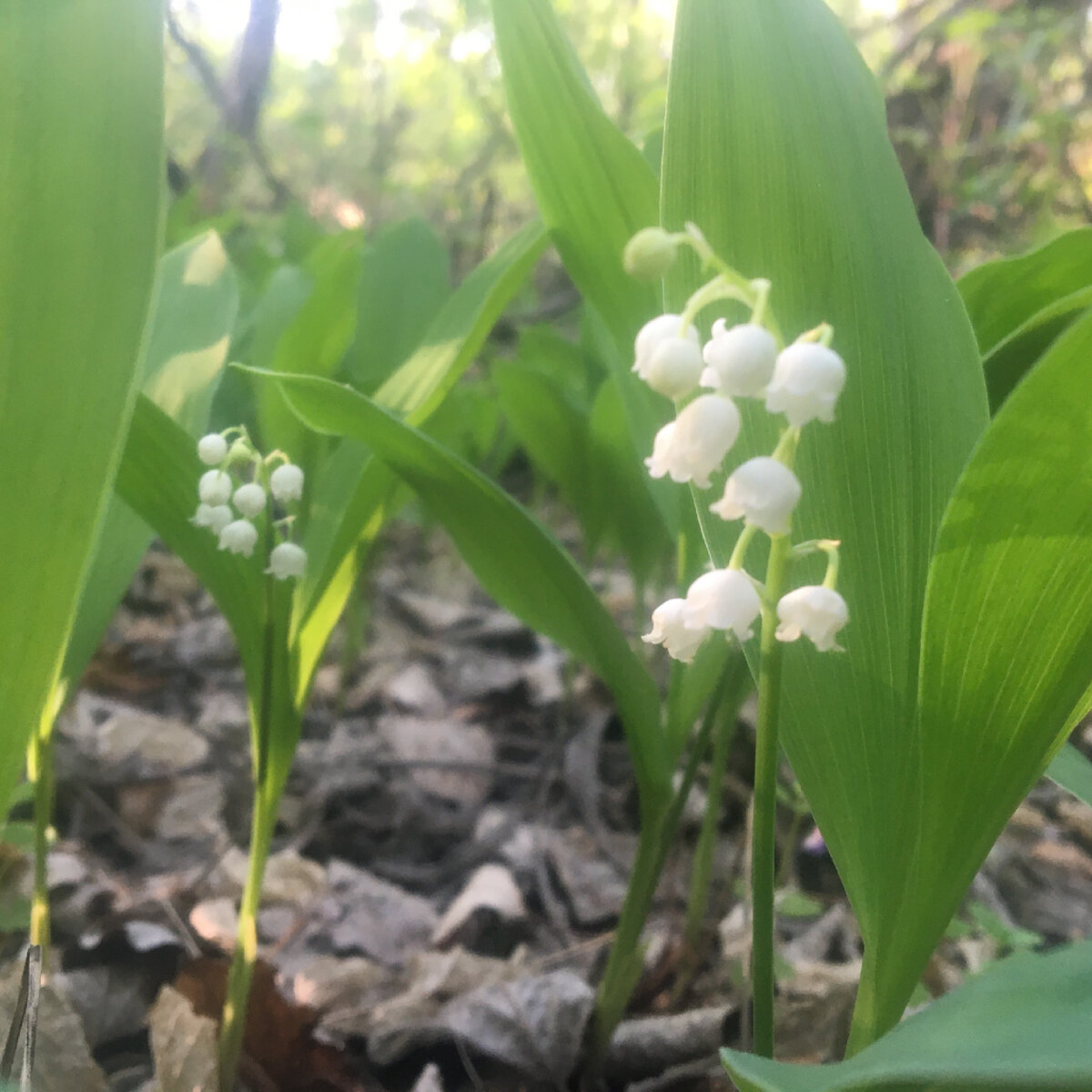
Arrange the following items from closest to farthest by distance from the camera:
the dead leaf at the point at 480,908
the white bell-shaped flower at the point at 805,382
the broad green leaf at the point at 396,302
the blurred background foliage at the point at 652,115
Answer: the white bell-shaped flower at the point at 805,382
the dead leaf at the point at 480,908
the broad green leaf at the point at 396,302
the blurred background foliage at the point at 652,115

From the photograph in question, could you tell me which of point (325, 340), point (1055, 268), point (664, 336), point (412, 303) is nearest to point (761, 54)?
point (664, 336)

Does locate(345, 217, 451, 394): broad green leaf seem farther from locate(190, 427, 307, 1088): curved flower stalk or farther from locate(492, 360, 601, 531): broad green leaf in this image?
locate(190, 427, 307, 1088): curved flower stalk

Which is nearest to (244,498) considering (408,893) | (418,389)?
(418,389)

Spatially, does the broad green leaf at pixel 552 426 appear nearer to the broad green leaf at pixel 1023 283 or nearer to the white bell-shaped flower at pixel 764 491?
the broad green leaf at pixel 1023 283

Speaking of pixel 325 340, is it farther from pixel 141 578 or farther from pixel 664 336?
pixel 141 578

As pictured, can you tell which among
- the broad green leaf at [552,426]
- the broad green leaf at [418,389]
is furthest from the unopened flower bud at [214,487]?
the broad green leaf at [552,426]

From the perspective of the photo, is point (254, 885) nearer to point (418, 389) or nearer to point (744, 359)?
point (418, 389)

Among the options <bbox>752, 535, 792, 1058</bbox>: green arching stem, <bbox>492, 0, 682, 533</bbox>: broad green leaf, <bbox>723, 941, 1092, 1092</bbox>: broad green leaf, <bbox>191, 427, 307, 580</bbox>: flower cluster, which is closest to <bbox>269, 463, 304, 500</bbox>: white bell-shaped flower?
<bbox>191, 427, 307, 580</bbox>: flower cluster
